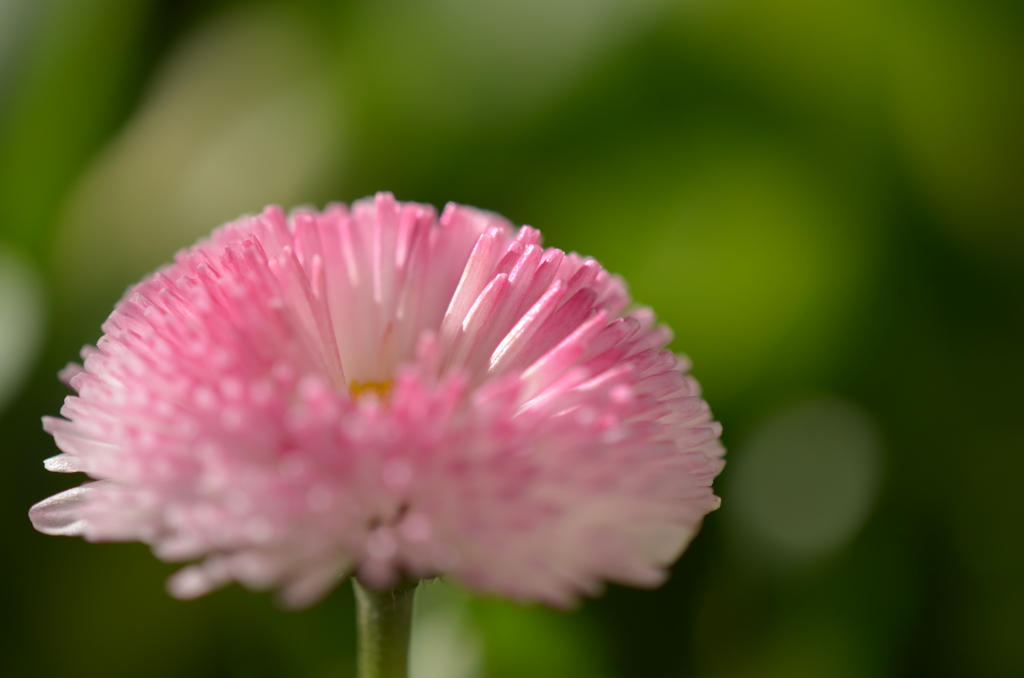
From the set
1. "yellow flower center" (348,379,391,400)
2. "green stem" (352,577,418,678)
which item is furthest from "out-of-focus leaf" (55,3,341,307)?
"green stem" (352,577,418,678)

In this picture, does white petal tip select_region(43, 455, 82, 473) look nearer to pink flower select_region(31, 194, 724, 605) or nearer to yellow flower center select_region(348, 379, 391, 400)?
pink flower select_region(31, 194, 724, 605)

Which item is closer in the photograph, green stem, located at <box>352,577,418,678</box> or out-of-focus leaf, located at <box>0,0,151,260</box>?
green stem, located at <box>352,577,418,678</box>

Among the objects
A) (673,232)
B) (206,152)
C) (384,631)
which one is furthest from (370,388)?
(206,152)

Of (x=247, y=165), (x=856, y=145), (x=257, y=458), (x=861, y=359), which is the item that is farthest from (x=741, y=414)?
(x=257, y=458)

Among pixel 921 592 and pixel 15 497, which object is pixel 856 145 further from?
pixel 15 497

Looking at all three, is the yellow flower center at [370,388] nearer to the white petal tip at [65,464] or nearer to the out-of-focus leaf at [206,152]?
the white petal tip at [65,464]

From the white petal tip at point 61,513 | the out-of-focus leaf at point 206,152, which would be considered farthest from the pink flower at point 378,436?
the out-of-focus leaf at point 206,152
